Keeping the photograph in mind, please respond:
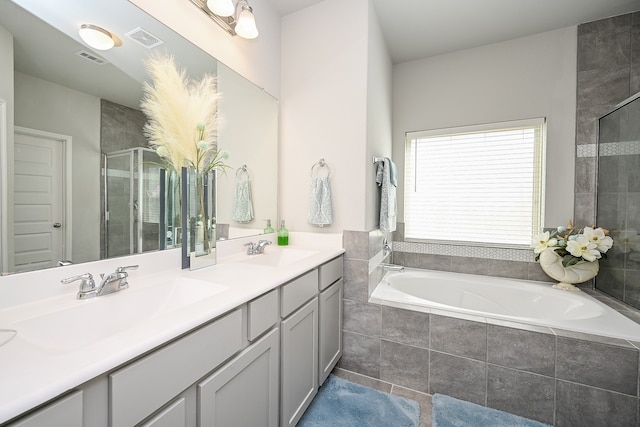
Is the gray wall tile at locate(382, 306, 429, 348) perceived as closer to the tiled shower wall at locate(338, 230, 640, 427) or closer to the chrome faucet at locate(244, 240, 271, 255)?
the tiled shower wall at locate(338, 230, 640, 427)

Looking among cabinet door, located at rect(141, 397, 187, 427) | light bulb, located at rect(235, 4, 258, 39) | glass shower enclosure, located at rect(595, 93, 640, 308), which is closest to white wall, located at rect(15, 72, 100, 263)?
cabinet door, located at rect(141, 397, 187, 427)

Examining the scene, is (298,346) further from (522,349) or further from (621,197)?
(621,197)

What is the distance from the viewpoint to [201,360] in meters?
0.78

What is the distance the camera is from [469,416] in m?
1.49

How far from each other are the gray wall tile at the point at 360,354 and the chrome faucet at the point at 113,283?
1.41 metres

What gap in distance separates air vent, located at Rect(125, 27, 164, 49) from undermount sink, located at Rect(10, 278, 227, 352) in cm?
104

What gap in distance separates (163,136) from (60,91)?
0.36m

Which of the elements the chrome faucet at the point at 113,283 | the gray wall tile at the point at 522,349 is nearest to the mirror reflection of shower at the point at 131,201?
the chrome faucet at the point at 113,283

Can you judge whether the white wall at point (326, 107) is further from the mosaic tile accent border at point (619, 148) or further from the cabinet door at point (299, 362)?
the mosaic tile accent border at point (619, 148)

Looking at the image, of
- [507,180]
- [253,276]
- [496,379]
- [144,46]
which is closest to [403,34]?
[507,180]

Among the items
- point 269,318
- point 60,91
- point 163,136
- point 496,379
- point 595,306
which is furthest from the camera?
point 595,306

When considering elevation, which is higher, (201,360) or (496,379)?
(201,360)

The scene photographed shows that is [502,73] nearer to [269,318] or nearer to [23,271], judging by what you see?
[269,318]

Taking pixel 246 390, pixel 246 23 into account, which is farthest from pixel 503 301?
pixel 246 23
